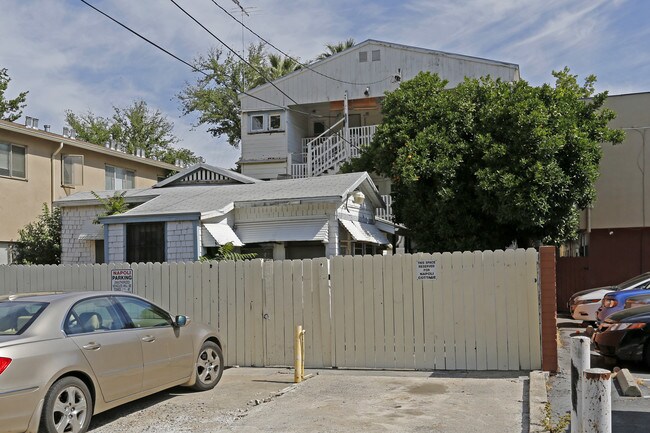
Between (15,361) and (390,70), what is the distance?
901 inches

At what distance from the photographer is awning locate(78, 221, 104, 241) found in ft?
58.2

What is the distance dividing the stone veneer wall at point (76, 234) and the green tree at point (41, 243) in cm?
255

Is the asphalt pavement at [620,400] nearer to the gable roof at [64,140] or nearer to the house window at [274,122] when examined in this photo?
the gable roof at [64,140]

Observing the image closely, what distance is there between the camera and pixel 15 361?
6227 millimetres

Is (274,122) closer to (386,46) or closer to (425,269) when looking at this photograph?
(386,46)

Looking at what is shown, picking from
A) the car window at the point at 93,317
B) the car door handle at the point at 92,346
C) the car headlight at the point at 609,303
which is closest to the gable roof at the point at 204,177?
the car headlight at the point at 609,303

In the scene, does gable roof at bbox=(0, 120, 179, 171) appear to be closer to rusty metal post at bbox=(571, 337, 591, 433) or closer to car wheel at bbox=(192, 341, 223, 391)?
car wheel at bbox=(192, 341, 223, 391)

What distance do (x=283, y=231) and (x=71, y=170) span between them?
34.9ft

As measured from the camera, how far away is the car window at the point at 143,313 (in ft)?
26.9

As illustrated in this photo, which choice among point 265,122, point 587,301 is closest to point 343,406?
point 587,301

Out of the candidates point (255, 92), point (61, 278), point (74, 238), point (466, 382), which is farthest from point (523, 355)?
point (255, 92)

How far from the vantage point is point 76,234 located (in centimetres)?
1845

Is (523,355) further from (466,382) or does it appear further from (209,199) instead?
(209,199)

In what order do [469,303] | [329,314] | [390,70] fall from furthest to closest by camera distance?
[390,70] < [329,314] < [469,303]
